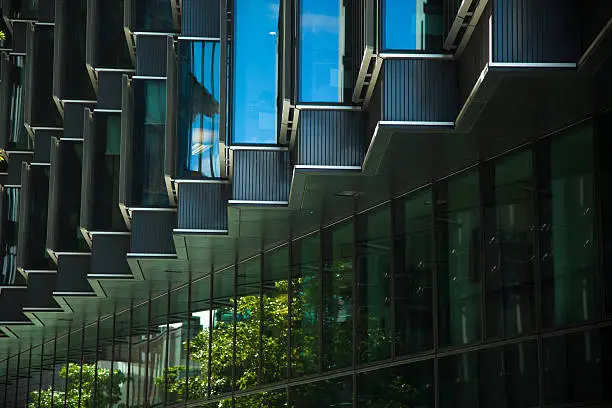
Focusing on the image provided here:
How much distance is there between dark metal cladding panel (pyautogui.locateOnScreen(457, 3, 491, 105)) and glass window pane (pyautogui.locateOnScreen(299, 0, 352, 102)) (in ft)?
8.12

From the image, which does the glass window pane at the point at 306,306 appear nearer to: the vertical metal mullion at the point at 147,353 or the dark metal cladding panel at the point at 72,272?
the dark metal cladding panel at the point at 72,272

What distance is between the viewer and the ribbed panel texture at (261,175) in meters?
19.1

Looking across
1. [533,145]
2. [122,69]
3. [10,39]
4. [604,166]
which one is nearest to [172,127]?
[122,69]

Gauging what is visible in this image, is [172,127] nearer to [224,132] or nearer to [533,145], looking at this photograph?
[224,132]

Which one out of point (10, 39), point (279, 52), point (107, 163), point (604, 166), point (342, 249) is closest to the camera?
point (604, 166)

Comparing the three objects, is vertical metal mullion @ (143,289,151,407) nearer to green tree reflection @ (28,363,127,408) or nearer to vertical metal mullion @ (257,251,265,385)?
green tree reflection @ (28,363,127,408)

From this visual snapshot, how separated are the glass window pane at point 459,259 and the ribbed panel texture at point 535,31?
4488mm

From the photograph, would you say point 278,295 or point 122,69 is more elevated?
point 122,69

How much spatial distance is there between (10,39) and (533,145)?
88.5 feet

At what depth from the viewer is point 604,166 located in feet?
43.9

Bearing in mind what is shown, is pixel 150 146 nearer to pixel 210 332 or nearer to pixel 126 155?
pixel 126 155

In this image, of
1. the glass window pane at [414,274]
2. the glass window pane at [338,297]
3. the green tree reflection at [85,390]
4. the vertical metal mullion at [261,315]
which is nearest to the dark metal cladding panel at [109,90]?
the vertical metal mullion at [261,315]

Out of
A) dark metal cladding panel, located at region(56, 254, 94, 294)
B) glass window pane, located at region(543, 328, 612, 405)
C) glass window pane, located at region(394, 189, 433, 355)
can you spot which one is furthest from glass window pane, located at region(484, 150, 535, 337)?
dark metal cladding panel, located at region(56, 254, 94, 294)

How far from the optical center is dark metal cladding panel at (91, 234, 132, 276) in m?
26.1
